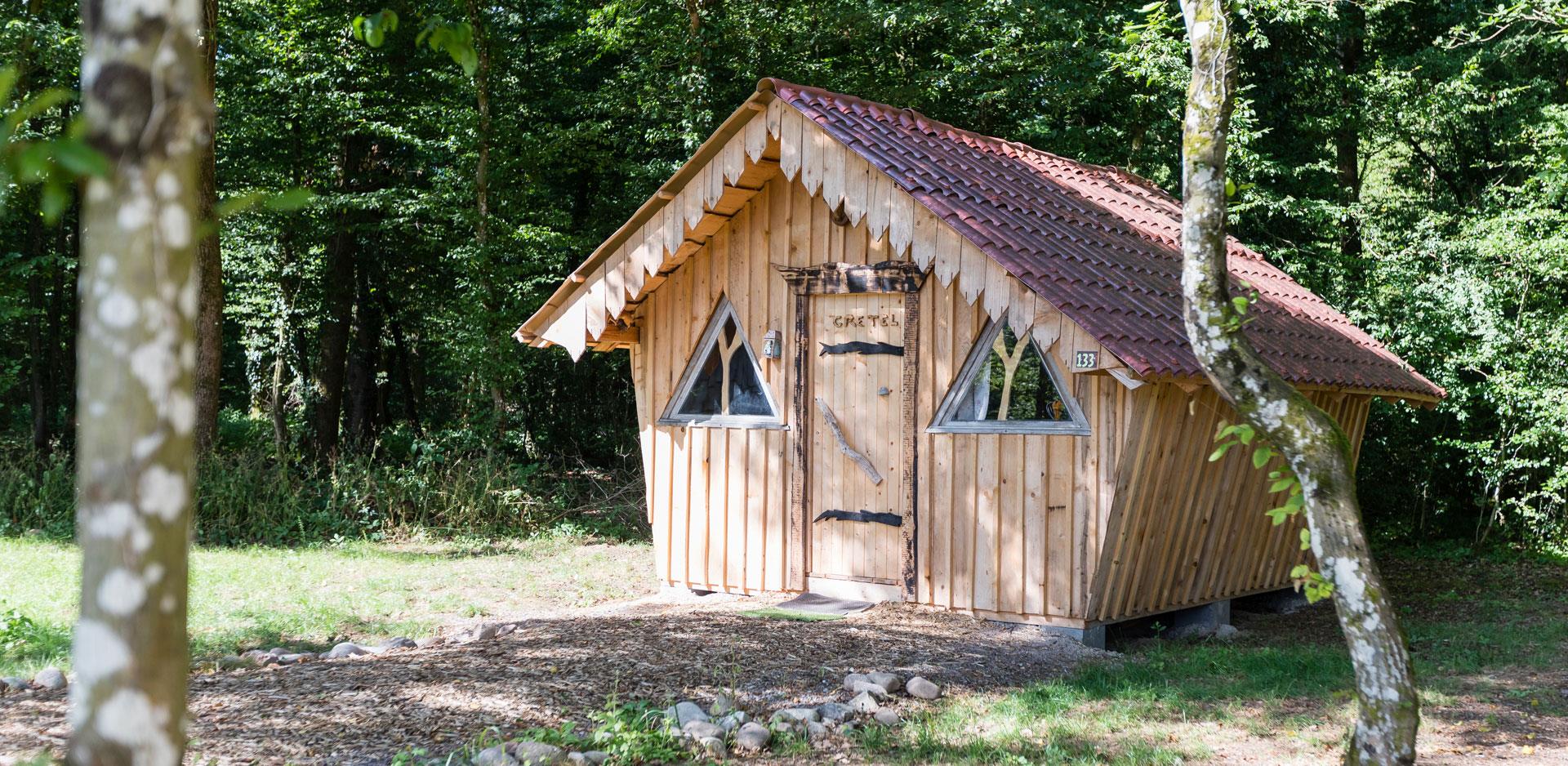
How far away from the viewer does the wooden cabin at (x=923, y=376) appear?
827 cm

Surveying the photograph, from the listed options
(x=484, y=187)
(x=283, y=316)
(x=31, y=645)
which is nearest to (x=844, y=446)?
(x=31, y=645)

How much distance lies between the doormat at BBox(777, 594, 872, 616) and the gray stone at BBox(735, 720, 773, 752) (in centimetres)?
324

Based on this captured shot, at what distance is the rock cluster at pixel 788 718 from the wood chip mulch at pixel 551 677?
20 cm

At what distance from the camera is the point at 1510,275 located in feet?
46.1

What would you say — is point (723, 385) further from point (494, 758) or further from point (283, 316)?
point (283, 316)

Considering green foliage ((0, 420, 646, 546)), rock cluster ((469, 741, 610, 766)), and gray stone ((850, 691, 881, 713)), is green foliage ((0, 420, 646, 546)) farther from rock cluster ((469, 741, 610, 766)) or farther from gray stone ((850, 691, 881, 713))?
rock cluster ((469, 741, 610, 766))

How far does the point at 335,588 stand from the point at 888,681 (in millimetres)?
6432

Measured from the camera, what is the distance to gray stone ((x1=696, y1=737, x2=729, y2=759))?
552cm

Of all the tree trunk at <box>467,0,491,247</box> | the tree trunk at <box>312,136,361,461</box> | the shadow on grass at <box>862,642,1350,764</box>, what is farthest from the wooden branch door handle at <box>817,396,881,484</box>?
the tree trunk at <box>312,136,361,461</box>

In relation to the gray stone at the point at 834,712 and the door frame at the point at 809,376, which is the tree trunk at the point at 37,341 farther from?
the gray stone at the point at 834,712

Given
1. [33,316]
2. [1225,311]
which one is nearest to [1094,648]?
[1225,311]

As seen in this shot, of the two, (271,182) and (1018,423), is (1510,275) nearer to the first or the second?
(1018,423)

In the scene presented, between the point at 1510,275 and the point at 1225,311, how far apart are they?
1121 cm

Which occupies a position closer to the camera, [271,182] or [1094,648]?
[1094,648]
